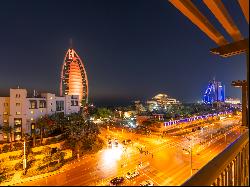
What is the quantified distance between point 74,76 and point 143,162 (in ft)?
90.6

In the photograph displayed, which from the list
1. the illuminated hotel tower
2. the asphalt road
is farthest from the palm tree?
the illuminated hotel tower

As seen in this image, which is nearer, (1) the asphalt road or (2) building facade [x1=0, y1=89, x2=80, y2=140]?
(1) the asphalt road

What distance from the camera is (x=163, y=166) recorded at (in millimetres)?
18625

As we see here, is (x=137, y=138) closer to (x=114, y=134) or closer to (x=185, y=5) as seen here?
(x=114, y=134)

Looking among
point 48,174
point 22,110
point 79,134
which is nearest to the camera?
point 48,174

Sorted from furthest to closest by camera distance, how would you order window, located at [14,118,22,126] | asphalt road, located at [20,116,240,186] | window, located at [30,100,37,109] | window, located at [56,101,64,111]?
window, located at [56,101,64,111] → window, located at [30,100,37,109] → window, located at [14,118,22,126] → asphalt road, located at [20,116,240,186]

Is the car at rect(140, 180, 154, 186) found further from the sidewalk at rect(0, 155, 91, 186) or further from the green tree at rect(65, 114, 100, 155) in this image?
the green tree at rect(65, 114, 100, 155)

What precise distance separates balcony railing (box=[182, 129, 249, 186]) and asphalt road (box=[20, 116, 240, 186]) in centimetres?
1181

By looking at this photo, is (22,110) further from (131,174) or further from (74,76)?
(74,76)

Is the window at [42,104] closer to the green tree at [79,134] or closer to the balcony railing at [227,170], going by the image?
the green tree at [79,134]

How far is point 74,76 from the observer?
4366cm

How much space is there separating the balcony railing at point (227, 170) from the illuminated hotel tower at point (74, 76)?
41188 millimetres

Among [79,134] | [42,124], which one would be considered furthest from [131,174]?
[42,124]

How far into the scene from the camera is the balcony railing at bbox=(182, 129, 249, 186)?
3.09 feet
